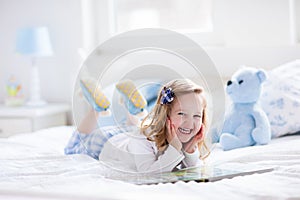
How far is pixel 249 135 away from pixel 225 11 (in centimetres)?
110

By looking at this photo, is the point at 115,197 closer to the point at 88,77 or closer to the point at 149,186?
the point at 149,186

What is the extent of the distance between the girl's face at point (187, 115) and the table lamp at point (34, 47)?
177 centimetres

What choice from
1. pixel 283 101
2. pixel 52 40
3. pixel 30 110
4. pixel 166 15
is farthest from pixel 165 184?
pixel 52 40

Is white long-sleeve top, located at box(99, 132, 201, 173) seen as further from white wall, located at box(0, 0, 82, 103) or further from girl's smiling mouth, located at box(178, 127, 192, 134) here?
white wall, located at box(0, 0, 82, 103)

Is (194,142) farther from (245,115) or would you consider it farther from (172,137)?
(245,115)

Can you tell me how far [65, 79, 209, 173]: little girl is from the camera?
133 centimetres

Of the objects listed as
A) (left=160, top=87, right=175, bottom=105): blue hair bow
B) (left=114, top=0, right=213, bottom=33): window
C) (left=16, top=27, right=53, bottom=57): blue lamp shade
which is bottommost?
(left=160, top=87, right=175, bottom=105): blue hair bow

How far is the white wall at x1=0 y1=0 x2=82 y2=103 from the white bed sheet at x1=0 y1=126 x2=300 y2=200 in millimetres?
1244

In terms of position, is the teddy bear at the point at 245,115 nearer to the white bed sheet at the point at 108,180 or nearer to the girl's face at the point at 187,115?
the white bed sheet at the point at 108,180

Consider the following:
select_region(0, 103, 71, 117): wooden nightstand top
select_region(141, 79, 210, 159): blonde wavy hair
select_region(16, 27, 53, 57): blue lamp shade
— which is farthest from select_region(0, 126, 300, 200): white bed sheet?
select_region(16, 27, 53, 57): blue lamp shade

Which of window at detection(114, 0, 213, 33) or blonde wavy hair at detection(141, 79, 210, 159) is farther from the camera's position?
window at detection(114, 0, 213, 33)

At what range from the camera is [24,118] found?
9.23 ft

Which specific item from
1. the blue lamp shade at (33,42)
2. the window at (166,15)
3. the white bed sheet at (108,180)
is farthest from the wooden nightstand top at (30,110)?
the white bed sheet at (108,180)

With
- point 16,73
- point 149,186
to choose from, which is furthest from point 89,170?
point 16,73
